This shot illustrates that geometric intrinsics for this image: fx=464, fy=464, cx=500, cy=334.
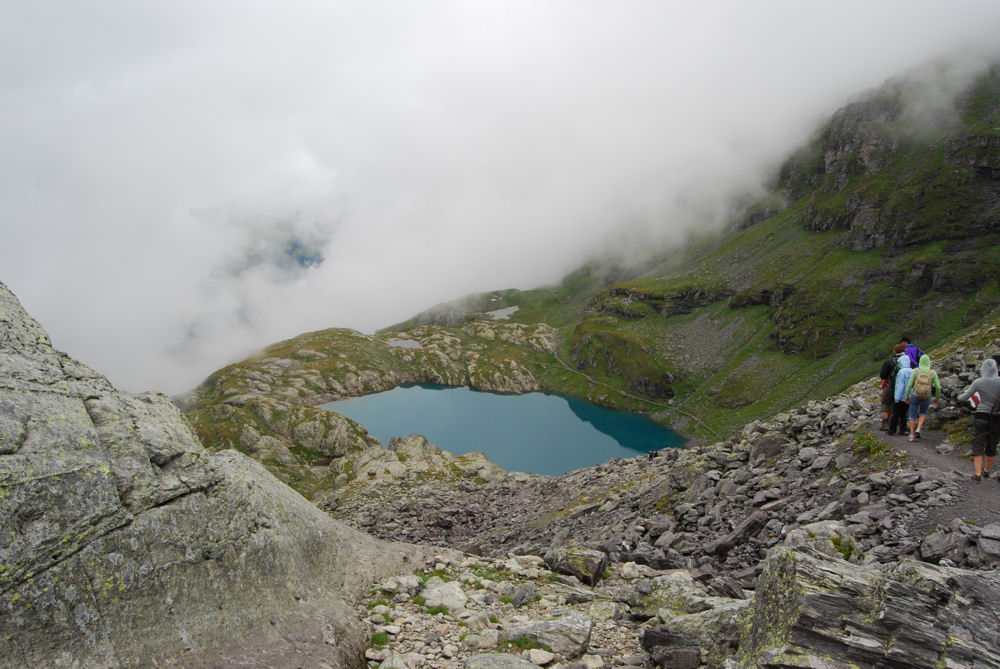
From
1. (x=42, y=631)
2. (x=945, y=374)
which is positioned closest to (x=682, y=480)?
(x=945, y=374)

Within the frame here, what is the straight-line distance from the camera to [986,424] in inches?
559

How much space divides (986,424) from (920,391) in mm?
4527

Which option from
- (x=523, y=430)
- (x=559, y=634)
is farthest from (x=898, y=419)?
(x=523, y=430)

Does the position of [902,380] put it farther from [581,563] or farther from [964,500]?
[581,563]

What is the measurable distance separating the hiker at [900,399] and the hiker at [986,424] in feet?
17.1

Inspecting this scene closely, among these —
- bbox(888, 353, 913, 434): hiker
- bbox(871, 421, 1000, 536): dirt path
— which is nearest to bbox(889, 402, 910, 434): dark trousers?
bbox(888, 353, 913, 434): hiker

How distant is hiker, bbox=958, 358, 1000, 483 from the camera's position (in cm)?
1416

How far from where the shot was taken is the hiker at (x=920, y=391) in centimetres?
1817

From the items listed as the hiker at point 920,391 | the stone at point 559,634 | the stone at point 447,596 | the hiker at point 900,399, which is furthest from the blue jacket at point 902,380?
the stone at point 447,596

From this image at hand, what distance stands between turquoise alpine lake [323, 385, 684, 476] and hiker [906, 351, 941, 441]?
363 ft

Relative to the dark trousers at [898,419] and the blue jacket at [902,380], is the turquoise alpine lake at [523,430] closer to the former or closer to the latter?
the dark trousers at [898,419]

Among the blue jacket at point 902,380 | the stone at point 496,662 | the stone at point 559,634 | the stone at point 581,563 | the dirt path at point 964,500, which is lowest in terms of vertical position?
the stone at point 496,662

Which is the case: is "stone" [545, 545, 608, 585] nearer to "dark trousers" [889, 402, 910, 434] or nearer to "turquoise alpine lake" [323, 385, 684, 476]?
"dark trousers" [889, 402, 910, 434]

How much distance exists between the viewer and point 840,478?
59.5 ft
